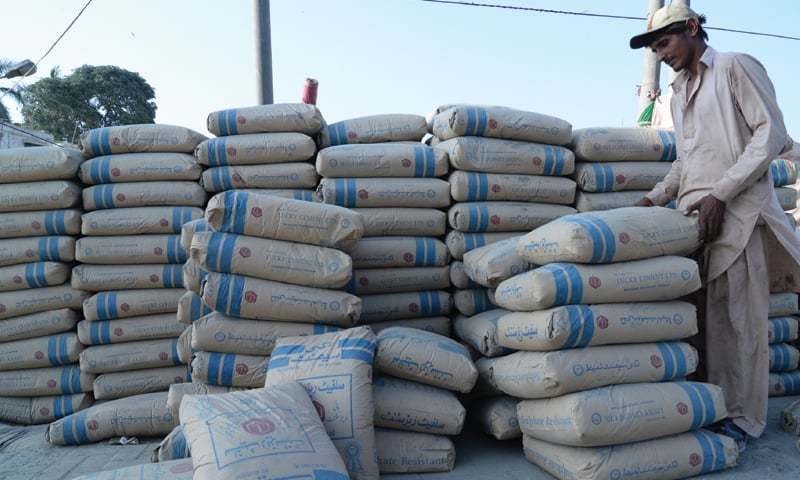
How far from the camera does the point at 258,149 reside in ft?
10.7

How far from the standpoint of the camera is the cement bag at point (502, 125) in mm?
3105

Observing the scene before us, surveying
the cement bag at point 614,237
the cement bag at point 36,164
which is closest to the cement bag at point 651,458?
the cement bag at point 614,237

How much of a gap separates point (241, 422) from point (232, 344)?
2.37 ft

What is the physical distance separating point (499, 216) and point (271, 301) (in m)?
1.47

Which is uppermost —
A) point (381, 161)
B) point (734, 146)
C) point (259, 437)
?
point (734, 146)

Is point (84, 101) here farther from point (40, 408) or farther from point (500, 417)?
point (500, 417)

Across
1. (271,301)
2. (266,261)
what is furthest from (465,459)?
(266,261)

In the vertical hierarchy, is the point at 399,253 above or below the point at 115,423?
above

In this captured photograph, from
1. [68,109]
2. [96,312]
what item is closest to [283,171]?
[96,312]

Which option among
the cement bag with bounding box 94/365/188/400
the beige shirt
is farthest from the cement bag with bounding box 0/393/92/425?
the beige shirt

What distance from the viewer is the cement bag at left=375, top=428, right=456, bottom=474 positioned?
225cm

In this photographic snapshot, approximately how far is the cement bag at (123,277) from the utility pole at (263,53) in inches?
131

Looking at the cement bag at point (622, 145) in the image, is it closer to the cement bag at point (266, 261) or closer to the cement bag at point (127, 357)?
the cement bag at point (266, 261)

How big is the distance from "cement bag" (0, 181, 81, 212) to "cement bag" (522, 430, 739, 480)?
317cm
